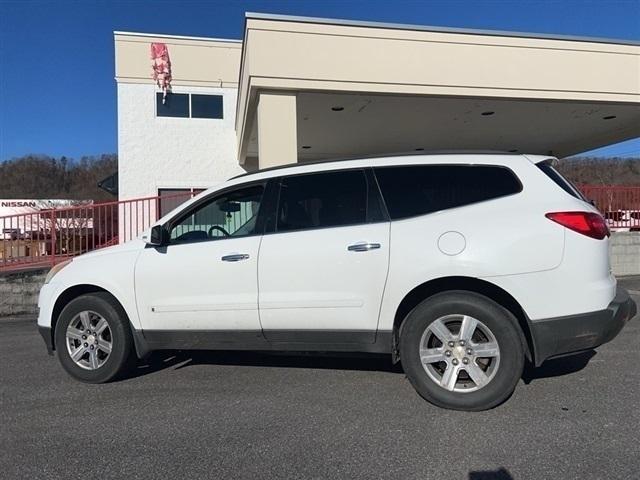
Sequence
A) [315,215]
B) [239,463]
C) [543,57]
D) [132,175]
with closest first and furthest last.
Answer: [239,463] → [315,215] → [543,57] → [132,175]

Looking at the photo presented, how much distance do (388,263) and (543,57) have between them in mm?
7999

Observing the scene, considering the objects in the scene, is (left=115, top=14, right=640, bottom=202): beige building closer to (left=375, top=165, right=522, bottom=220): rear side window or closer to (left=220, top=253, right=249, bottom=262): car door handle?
(left=220, top=253, right=249, bottom=262): car door handle

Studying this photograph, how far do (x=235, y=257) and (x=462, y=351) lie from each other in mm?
1902

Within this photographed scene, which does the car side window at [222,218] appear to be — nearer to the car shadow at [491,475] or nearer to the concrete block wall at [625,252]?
the car shadow at [491,475]

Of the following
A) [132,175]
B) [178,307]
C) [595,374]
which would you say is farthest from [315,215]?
[132,175]

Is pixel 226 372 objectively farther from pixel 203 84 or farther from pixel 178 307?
pixel 203 84

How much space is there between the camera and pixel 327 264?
4137 millimetres

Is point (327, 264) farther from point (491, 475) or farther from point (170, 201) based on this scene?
point (170, 201)

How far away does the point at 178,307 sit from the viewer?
14.8ft

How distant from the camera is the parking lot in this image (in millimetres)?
3125

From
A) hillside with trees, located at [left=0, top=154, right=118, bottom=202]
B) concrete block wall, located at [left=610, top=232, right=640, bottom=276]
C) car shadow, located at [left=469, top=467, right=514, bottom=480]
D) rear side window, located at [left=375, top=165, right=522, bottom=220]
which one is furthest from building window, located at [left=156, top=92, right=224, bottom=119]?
hillside with trees, located at [left=0, top=154, right=118, bottom=202]

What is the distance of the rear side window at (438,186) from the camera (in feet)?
13.3

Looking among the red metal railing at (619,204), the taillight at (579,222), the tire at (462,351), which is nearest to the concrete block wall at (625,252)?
the red metal railing at (619,204)

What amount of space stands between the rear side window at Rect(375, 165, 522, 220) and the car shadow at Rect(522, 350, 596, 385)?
173 centimetres
